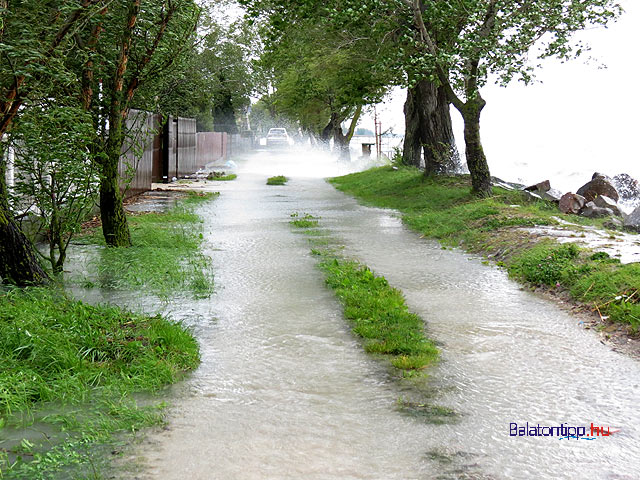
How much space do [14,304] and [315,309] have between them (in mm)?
2585

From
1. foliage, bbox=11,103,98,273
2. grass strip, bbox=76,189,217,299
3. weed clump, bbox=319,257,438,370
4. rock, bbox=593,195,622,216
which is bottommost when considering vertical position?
weed clump, bbox=319,257,438,370

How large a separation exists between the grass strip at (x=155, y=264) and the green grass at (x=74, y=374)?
1.47m

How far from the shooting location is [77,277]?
308 inches

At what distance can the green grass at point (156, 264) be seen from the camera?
7656 millimetres

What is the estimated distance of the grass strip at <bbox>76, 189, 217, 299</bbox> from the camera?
7.66m

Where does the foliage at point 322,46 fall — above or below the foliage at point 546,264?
above

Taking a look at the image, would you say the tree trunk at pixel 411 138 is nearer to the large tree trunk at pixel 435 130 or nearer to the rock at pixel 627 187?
the large tree trunk at pixel 435 130

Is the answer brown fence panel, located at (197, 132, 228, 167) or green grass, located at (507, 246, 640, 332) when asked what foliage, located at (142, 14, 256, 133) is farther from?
green grass, located at (507, 246, 640, 332)

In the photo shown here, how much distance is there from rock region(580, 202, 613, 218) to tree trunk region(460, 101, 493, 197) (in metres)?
2.41

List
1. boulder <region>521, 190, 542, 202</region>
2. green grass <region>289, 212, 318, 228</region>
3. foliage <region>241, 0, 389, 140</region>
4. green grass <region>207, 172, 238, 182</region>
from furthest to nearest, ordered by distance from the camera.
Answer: green grass <region>207, 172, 238, 182</region> → foliage <region>241, 0, 389, 140</region> → boulder <region>521, 190, 542, 202</region> → green grass <region>289, 212, 318, 228</region>

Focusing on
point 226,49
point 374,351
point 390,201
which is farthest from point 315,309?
point 226,49

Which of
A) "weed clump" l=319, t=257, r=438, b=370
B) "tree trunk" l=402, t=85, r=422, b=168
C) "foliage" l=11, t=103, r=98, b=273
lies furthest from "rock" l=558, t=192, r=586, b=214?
"tree trunk" l=402, t=85, r=422, b=168

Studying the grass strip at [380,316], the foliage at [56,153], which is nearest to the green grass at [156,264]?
the foliage at [56,153]

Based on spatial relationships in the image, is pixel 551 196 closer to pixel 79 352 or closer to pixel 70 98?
pixel 70 98
